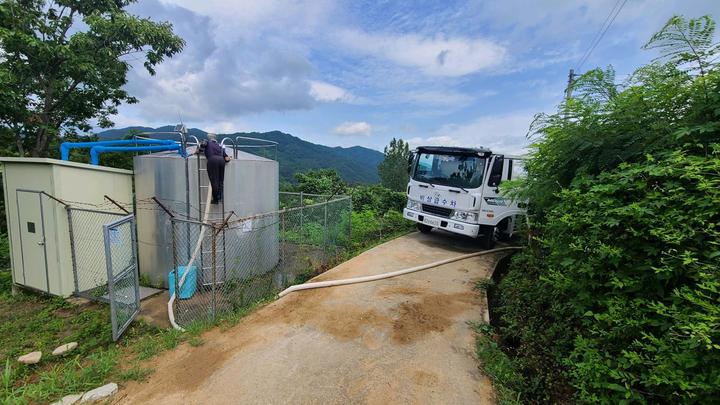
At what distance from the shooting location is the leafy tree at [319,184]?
57.4ft

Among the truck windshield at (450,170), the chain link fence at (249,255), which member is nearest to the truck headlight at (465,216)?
the truck windshield at (450,170)

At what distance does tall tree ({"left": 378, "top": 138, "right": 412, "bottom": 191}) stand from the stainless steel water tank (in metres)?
33.6

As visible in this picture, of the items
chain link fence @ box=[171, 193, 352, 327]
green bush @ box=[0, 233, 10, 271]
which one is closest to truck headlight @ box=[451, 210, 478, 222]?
chain link fence @ box=[171, 193, 352, 327]

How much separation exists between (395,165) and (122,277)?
3780 cm

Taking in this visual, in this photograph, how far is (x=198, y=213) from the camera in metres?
6.85

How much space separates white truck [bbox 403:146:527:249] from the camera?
7457 mm

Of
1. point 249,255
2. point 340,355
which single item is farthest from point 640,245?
point 249,255

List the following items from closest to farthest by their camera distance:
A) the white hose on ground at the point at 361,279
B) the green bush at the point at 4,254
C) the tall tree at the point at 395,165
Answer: the white hose on ground at the point at 361,279 → the green bush at the point at 4,254 → the tall tree at the point at 395,165

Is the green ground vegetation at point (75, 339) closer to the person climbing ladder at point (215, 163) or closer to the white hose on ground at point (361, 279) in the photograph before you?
the white hose on ground at point (361, 279)

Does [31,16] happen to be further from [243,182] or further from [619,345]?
[619,345]

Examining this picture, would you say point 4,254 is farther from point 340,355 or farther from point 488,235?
point 488,235

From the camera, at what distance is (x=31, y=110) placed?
436 inches

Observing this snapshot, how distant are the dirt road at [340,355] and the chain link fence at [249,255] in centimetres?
110

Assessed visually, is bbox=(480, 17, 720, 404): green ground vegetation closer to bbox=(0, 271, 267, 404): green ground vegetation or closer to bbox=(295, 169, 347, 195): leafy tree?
bbox=(0, 271, 267, 404): green ground vegetation
